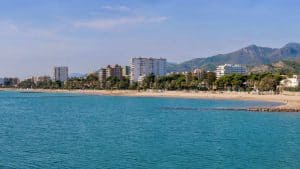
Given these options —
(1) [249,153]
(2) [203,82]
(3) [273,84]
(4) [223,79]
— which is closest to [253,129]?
(1) [249,153]

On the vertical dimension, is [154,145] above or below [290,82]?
below

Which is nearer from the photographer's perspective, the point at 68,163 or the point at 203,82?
the point at 68,163

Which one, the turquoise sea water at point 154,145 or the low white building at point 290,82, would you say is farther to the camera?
the low white building at point 290,82

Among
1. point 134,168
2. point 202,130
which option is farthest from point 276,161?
point 202,130

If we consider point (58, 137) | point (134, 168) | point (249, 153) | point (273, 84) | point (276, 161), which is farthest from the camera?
point (273, 84)

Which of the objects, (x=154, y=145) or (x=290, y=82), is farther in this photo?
(x=290, y=82)

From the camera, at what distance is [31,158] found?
25.7 m

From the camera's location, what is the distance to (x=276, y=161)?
24.9 meters

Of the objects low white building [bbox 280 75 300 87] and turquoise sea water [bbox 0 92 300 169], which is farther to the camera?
low white building [bbox 280 75 300 87]

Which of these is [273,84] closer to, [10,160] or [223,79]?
[223,79]

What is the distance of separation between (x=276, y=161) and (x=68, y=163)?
10587 millimetres

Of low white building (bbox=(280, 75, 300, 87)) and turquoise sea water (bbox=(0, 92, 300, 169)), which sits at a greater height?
low white building (bbox=(280, 75, 300, 87))

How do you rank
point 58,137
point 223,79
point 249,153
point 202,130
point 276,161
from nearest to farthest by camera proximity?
point 276,161 < point 249,153 < point 58,137 < point 202,130 < point 223,79

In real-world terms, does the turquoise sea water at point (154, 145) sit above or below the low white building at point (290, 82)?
below
